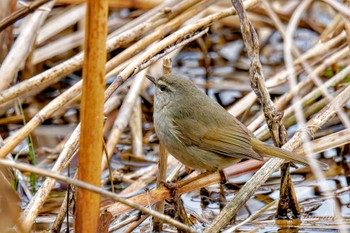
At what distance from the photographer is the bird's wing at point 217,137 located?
389 centimetres

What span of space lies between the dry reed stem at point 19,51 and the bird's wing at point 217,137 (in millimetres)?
1377

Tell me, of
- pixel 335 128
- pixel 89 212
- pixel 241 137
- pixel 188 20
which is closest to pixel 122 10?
pixel 188 20

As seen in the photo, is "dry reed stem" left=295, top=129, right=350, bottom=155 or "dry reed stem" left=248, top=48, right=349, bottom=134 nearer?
"dry reed stem" left=295, top=129, right=350, bottom=155

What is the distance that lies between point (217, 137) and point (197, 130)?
0.13 metres

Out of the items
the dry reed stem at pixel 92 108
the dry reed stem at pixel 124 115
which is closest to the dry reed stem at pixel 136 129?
the dry reed stem at pixel 124 115

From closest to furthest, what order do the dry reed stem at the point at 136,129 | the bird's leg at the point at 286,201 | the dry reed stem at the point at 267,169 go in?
the dry reed stem at the point at 267,169
the bird's leg at the point at 286,201
the dry reed stem at the point at 136,129

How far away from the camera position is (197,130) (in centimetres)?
407

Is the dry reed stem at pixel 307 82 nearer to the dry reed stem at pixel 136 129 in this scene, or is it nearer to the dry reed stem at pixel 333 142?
the dry reed stem at pixel 333 142

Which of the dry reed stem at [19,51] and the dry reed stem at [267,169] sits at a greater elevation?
the dry reed stem at [19,51]

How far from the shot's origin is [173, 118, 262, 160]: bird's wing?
3889 mm

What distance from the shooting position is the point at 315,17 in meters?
7.17

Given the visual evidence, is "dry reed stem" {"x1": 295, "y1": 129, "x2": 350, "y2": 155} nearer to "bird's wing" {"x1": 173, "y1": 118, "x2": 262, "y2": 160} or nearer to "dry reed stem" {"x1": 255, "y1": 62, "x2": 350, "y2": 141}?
"bird's wing" {"x1": 173, "y1": 118, "x2": 262, "y2": 160}

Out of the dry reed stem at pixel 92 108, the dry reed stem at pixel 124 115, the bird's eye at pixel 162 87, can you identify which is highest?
the dry reed stem at pixel 124 115

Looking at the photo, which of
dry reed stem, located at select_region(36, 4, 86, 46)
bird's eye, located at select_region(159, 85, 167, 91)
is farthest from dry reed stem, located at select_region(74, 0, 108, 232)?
dry reed stem, located at select_region(36, 4, 86, 46)
